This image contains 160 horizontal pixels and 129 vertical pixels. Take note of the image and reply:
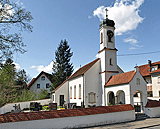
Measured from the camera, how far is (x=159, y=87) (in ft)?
121

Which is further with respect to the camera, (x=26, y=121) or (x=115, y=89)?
(x=115, y=89)

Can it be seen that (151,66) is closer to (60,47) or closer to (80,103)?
(80,103)

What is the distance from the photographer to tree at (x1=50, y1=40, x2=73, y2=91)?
46406 mm

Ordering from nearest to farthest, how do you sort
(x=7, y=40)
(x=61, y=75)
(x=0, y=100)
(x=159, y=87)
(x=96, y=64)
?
(x=7, y=40) → (x=96, y=64) → (x=0, y=100) → (x=159, y=87) → (x=61, y=75)

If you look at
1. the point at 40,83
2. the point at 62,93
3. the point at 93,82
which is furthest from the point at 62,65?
the point at 93,82

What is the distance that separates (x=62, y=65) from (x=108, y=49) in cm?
2519

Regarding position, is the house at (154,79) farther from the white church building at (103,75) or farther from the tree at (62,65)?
the tree at (62,65)

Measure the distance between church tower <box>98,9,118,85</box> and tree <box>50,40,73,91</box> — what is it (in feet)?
72.0

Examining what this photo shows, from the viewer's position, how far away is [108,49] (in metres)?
26.1

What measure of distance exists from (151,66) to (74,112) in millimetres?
33971

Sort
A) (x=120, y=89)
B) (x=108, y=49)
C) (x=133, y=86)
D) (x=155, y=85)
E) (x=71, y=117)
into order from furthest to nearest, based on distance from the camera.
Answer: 1. (x=155, y=85)
2. (x=108, y=49)
3. (x=120, y=89)
4. (x=133, y=86)
5. (x=71, y=117)

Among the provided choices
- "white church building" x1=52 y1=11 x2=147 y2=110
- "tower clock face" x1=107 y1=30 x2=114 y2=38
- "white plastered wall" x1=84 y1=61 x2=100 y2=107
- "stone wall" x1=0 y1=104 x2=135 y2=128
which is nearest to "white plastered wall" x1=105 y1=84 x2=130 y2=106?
"white church building" x1=52 y1=11 x2=147 y2=110

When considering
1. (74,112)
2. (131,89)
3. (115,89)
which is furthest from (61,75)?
(74,112)

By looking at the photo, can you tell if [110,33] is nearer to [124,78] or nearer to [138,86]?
[124,78]
